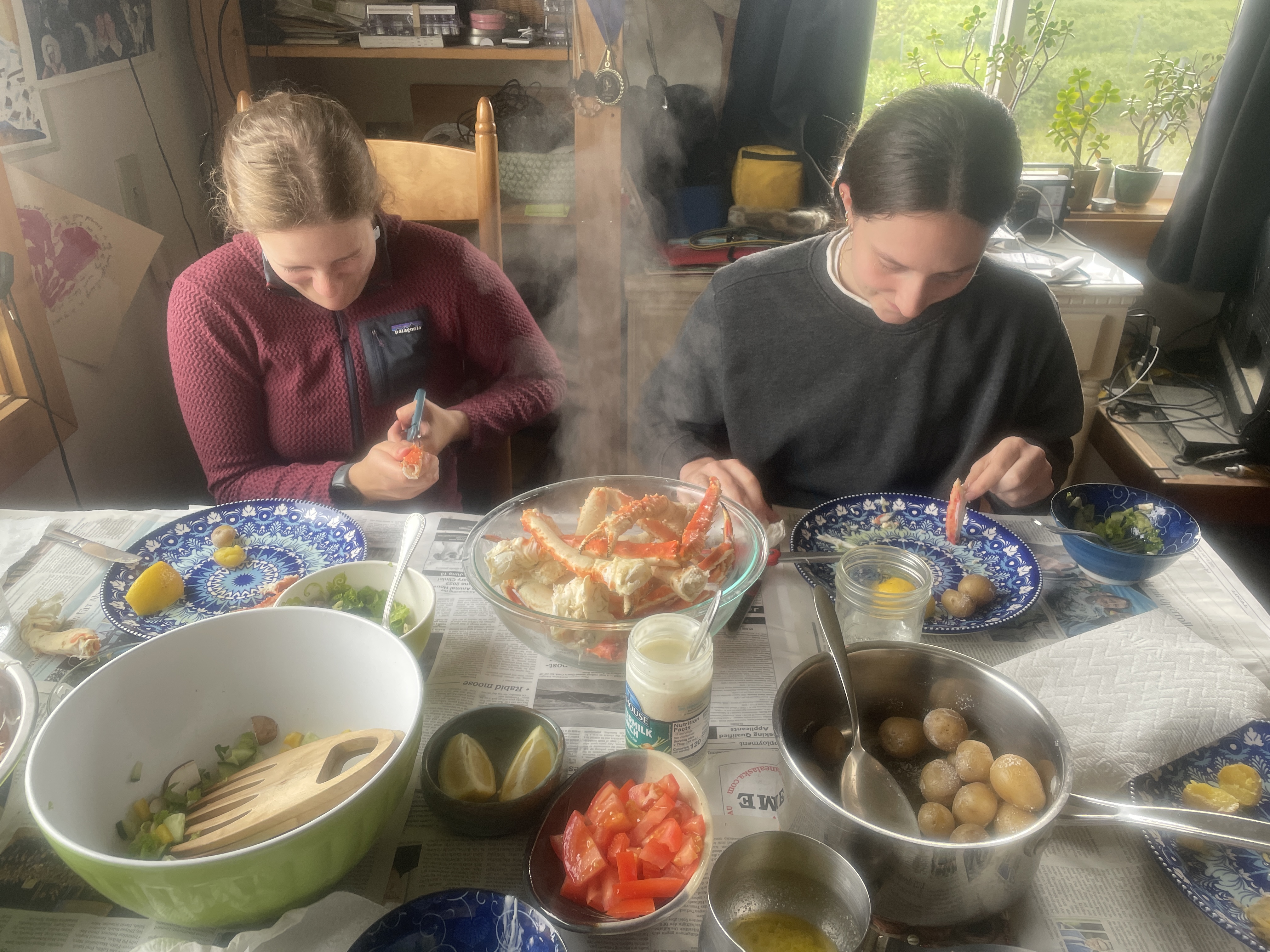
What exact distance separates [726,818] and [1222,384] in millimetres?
2553

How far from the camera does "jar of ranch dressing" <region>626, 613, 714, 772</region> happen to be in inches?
28.4

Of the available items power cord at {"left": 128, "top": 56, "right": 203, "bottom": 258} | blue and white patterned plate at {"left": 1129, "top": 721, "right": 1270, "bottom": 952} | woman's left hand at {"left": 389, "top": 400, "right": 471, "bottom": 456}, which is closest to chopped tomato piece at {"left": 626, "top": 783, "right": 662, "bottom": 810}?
blue and white patterned plate at {"left": 1129, "top": 721, "right": 1270, "bottom": 952}

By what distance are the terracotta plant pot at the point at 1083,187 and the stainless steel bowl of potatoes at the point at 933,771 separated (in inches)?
94.6

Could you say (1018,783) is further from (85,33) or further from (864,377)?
(85,33)

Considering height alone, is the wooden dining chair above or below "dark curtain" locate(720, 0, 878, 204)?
below

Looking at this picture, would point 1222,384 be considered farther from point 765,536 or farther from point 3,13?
point 3,13

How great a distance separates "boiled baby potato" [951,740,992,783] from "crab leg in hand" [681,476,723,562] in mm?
336

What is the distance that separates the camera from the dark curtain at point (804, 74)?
7.50 ft

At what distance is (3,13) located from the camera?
158cm

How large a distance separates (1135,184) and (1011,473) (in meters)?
2.00

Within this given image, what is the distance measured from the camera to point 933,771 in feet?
2.37

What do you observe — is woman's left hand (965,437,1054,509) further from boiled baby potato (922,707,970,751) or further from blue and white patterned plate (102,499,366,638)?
blue and white patterned plate (102,499,366,638)

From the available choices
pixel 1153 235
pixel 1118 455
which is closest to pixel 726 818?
pixel 1118 455

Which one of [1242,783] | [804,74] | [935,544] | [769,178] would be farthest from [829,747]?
[804,74]
